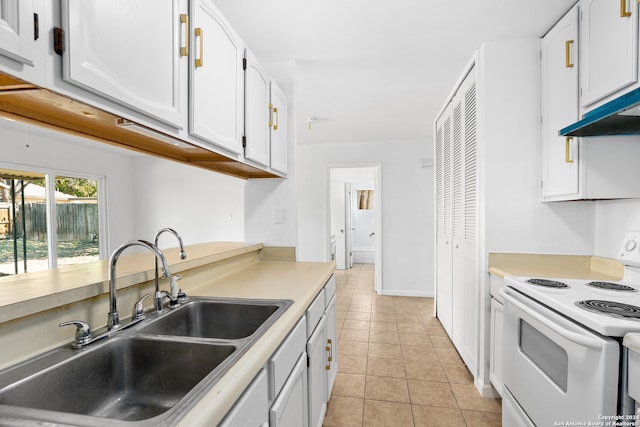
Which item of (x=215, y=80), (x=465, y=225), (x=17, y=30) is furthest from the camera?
(x=465, y=225)

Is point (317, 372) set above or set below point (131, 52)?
below

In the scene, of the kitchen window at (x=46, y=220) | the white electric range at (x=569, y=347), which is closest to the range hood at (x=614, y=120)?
the white electric range at (x=569, y=347)

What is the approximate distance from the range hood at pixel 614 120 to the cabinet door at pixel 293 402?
158 cm

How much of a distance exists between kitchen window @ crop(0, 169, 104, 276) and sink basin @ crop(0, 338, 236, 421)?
196 inches

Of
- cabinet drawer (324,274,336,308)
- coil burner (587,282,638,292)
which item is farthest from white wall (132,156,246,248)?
coil burner (587,282,638,292)

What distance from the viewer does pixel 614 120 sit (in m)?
1.38

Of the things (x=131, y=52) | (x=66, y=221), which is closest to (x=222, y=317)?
(x=131, y=52)

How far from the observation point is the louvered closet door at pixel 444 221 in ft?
9.52

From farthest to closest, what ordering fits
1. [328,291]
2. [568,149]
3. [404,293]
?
[404,293]
[328,291]
[568,149]

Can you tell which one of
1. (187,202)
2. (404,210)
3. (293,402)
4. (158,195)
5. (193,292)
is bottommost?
(293,402)

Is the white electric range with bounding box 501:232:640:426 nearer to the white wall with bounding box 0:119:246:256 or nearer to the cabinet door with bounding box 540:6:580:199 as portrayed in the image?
the cabinet door with bounding box 540:6:580:199

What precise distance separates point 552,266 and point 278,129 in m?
2.02

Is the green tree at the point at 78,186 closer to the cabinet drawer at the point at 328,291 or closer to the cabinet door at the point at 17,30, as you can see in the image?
the cabinet drawer at the point at 328,291

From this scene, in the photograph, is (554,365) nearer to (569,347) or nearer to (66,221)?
(569,347)
